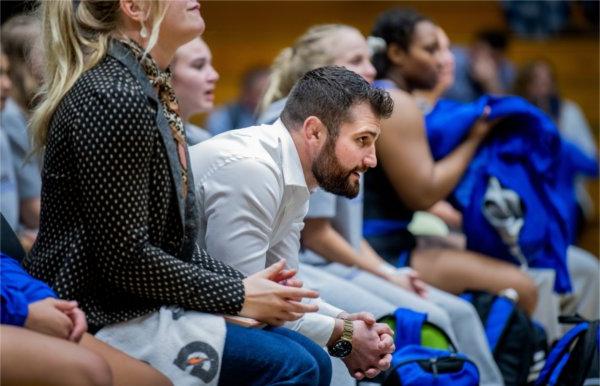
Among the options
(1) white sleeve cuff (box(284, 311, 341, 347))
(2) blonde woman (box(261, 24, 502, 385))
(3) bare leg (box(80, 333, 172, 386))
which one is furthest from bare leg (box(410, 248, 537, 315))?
(3) bare leg (box(80, 333, 172, 386))

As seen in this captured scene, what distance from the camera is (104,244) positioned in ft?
7.13

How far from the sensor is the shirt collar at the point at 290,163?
8.36 feet

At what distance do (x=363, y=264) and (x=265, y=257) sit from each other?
1000 millimetres

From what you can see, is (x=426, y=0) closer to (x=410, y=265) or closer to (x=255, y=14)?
(x=255, y=14)

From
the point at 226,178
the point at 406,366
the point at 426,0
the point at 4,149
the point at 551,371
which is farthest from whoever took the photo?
the point at 426,0

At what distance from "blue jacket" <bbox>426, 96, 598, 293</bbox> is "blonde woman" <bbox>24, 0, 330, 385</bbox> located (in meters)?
1.64

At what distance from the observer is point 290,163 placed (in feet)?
8.42

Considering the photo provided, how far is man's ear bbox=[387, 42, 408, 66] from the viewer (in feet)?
13.2

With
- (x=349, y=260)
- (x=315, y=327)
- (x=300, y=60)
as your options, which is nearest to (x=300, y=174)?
(x=315, y=327)

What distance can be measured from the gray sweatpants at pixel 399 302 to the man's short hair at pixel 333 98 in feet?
2.37

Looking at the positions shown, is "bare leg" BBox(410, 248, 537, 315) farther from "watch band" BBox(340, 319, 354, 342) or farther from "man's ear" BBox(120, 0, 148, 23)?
"man's ear" BBox(120, 0, 148, 23)

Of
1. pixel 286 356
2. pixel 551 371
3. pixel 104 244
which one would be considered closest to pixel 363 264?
pixel 551 371

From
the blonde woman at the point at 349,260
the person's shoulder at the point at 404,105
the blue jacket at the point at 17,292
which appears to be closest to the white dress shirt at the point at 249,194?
the blue jacket at the point at 17,292

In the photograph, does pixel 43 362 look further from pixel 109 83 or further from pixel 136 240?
pixel 109 83
